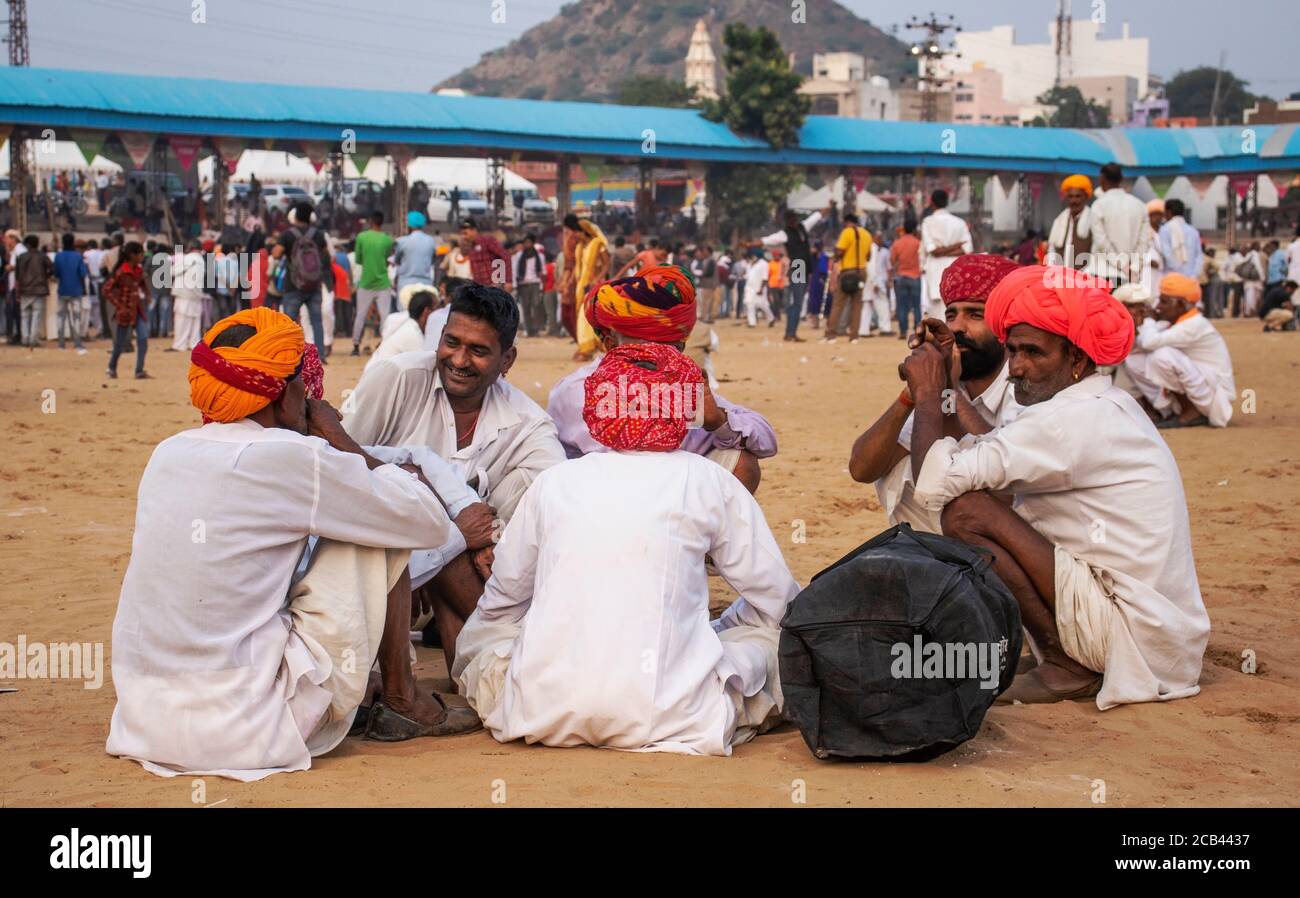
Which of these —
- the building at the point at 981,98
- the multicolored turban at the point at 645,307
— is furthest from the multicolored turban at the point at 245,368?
the building at the point at 981,98

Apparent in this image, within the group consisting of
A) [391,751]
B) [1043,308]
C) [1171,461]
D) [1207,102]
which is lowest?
[391,751]

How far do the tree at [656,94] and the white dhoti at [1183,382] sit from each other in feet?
240

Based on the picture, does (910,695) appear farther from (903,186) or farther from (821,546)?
(903,186)

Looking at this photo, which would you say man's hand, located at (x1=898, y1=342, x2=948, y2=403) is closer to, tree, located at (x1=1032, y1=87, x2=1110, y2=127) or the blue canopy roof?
the blue canopy roof

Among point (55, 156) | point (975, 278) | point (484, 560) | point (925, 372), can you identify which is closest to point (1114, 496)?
point (925, 372)

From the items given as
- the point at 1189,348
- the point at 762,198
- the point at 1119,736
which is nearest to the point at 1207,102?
the point at 762,198

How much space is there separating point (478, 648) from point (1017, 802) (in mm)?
1660

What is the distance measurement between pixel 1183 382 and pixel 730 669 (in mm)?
8058

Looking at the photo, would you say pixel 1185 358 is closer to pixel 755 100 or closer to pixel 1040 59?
pixel 755 100

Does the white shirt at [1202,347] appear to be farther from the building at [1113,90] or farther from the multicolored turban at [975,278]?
the building at [1113,90]

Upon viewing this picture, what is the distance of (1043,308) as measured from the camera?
437 centimetres

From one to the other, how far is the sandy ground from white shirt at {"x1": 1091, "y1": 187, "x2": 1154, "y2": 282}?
218 centimetres

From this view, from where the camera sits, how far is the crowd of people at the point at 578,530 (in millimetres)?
3688

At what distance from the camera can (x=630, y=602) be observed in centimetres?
381
